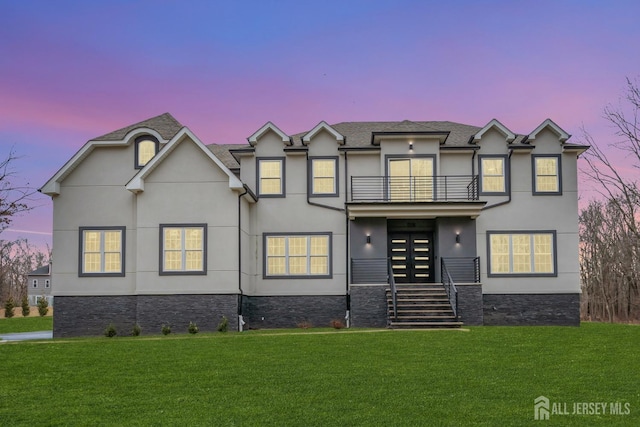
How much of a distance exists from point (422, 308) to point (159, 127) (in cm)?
1242

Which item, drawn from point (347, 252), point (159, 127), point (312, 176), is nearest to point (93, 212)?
point (159, 127)

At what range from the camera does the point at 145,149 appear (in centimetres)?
2738

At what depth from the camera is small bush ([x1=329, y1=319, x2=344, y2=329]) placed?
25203 mm

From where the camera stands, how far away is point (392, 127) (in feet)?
95.7

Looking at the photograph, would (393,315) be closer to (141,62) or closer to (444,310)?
(444,310)

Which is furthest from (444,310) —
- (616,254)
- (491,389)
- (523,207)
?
(616,254)

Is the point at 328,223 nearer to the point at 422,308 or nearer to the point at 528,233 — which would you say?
the point at 422,308

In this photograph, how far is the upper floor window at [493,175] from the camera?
1103 inches

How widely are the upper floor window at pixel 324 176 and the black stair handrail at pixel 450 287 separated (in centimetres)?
508

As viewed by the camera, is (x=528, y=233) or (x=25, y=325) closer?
(x=528, y=233)

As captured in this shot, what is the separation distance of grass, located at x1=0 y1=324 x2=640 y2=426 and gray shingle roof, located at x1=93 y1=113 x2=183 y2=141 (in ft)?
34.0

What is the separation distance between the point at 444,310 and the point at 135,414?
50.2 feet

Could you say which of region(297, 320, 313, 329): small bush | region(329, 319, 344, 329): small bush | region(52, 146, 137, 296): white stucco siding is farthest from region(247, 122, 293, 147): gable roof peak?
region(329, 319, 344, 329): small bush

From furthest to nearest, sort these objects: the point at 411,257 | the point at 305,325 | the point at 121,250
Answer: the point at 411,257, the point at 121,250, the point at 305,325
